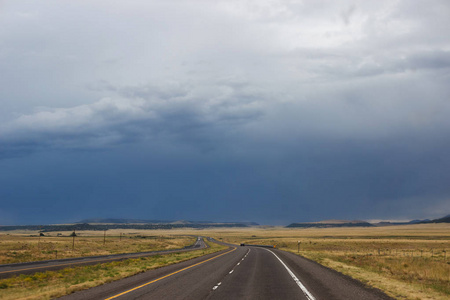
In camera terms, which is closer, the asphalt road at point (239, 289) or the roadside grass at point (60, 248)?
the asphalt road at point (239, 289)

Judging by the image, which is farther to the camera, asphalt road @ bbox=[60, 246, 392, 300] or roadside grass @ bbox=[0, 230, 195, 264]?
roadside grass @ bbox=[0, 230, 195, 264]

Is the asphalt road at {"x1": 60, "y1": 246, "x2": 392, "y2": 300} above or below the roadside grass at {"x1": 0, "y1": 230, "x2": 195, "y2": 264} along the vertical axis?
above

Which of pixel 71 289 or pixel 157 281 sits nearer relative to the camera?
pixel 71 289

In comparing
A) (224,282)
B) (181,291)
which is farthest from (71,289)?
(224,282)

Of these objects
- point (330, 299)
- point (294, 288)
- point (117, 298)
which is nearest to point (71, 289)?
point (117, 298)

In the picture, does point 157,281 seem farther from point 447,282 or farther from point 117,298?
point 447,282

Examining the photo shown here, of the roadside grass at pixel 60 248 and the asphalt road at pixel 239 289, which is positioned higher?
the asphalt road at pixel 239 289

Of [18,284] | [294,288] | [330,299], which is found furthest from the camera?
[18,284]

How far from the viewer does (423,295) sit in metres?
14.5

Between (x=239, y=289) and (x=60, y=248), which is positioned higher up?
(x=239, y=289)

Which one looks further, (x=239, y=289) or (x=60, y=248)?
(x=60, y=248)

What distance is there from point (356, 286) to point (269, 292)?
4.69 m

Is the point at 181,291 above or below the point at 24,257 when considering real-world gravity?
above

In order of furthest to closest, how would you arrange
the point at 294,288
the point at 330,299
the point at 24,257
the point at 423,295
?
the point at 24,257, the point at 294,288, the point at 423,295, the point at 330,299
